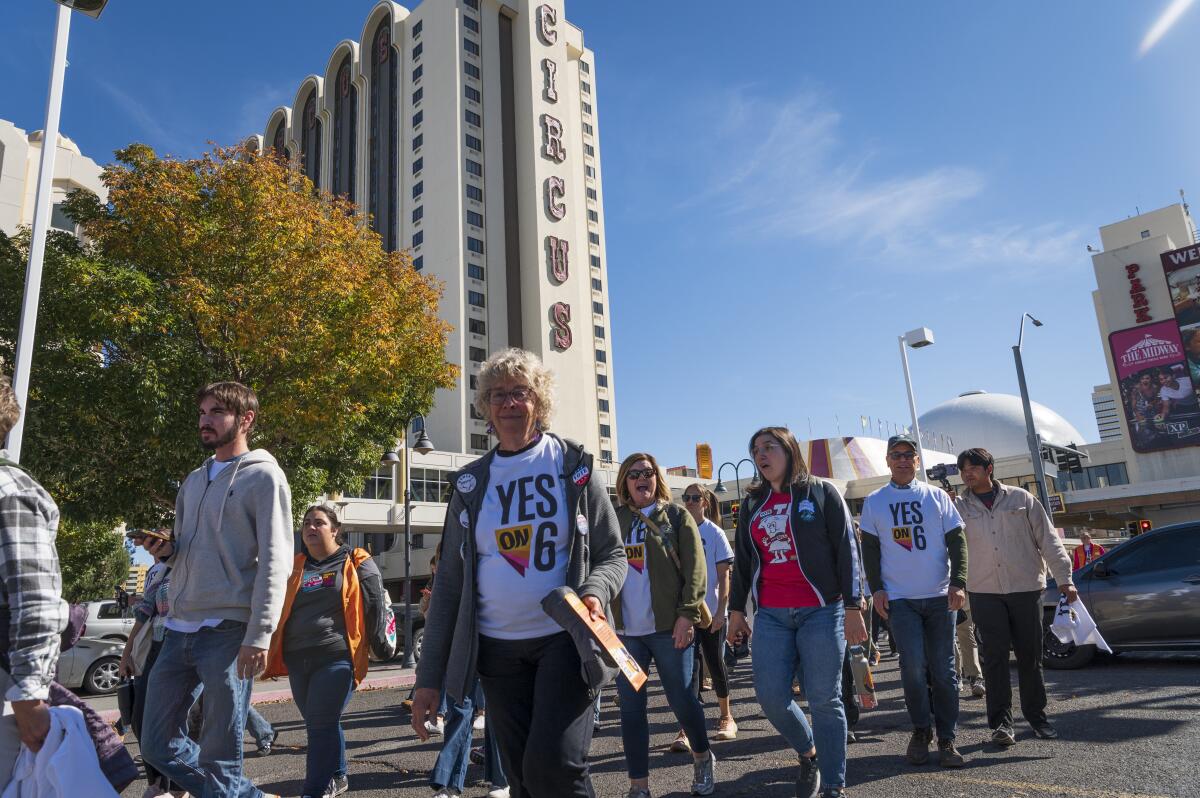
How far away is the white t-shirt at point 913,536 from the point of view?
4.93m

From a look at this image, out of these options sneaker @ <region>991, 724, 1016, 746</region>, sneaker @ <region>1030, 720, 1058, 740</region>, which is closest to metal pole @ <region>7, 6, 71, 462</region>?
sneaker @ <region>991, 724, 1016, 746</region>

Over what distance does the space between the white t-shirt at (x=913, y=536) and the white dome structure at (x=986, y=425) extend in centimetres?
8724

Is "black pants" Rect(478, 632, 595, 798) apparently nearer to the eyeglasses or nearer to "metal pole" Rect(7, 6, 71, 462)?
the eyeglasses

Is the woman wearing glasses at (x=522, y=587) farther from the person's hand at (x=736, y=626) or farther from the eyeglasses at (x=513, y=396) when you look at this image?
the person's hand at (x=736, y=626)

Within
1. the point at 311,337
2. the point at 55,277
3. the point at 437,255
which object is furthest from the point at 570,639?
the point at 437,255

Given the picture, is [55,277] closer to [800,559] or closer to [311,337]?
[311,337]

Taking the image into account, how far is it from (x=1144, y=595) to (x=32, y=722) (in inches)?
383

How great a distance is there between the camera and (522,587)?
259 cm

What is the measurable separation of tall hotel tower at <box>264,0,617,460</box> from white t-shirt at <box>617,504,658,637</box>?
164 ft

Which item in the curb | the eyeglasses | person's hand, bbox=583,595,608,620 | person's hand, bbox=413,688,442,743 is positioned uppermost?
the eyeglasses

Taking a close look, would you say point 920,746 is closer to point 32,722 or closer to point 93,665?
point 32,722

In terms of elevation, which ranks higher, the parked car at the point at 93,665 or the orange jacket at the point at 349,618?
the orange jacket at the point at 349,618

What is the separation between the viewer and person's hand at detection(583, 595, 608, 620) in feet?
7.95

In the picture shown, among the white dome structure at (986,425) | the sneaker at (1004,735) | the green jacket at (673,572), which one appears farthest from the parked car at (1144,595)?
the white dome structure at (986,425)
